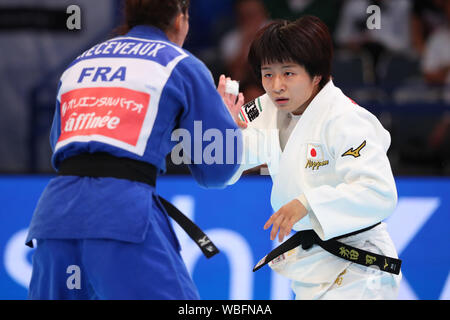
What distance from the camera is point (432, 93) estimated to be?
530 cm

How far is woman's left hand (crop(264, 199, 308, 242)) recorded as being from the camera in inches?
90.1

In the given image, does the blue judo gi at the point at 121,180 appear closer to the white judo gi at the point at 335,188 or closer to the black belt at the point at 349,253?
the white judo gi at the point at 335,188

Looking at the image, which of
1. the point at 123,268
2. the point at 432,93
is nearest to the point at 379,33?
the point at 432,93

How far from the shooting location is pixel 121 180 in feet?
7.14

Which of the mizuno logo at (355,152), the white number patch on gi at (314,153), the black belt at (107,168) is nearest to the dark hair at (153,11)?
the black belt at (107,168)

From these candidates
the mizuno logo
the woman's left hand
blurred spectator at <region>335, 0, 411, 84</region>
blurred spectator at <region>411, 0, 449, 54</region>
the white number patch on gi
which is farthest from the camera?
blurred spectator at <region>411, 0, 449, 54</region>

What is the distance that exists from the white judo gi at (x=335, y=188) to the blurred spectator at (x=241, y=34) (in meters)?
2.66

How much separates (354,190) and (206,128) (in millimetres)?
595

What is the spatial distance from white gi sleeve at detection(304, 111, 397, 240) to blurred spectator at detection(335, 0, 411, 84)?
12.2ft

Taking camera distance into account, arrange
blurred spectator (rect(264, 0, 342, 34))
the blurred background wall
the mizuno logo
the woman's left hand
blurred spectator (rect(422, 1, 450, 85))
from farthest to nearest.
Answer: blurred spectator (rect(422, 1, 450, 85)), blurred spectator (rect(264, 0, 342, 34)), the blurred background wall, the mizuno logo, the woman's left hand

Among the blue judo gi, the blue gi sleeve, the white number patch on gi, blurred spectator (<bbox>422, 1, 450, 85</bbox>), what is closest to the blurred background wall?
blurred spectator (<bbox>422, 1, 450, 85</bbox>)

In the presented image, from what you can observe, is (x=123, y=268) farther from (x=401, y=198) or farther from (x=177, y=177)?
(x=401, y=198)

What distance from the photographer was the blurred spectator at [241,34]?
5332 millimetres

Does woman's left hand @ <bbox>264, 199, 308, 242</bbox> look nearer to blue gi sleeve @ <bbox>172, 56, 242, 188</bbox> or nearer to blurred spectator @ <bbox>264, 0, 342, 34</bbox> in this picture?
blue gi sleeve @ <bbox>172, 56, 242, 188</bbox>
